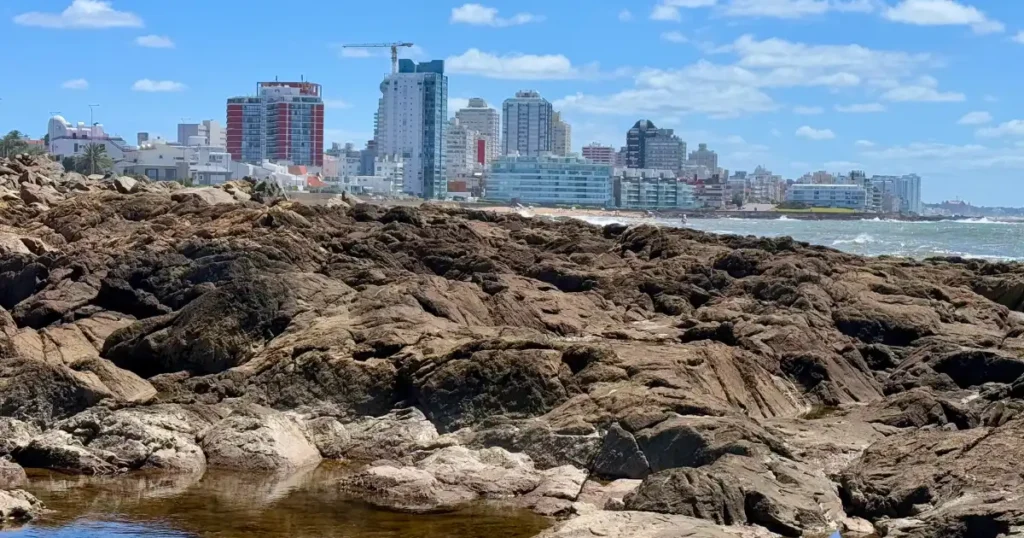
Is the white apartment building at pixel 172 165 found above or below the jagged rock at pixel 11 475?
above

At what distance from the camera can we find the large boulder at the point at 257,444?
52.3 ft

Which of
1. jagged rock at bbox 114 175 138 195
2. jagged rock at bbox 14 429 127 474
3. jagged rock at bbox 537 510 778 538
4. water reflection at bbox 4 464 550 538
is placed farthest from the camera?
jagged rock at bbox 114 175 138 195

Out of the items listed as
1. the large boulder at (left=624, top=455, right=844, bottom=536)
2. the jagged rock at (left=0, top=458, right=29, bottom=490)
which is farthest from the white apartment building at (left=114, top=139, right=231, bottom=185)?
the large boulder at (left=624, top=455, right=844, bottom=536)

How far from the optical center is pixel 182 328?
20.3 metres

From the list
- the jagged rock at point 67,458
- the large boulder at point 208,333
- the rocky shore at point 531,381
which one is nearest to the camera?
the rocky shore at point 531,381

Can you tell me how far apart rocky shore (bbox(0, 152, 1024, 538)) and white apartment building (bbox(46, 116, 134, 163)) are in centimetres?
12606

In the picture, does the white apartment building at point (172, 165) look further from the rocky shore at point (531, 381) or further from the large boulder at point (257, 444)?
the large boulder at point (257, 444)

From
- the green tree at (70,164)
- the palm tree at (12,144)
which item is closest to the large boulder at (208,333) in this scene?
the palm tree at (12,144)

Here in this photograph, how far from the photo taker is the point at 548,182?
647 ft

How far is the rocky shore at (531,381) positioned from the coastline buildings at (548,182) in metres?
166

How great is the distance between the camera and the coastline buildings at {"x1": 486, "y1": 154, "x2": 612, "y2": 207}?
196 meters

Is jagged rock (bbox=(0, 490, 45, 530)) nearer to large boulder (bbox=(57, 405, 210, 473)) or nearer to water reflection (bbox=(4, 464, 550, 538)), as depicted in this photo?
water reflection (bbox=(4, 464, 550, 538))

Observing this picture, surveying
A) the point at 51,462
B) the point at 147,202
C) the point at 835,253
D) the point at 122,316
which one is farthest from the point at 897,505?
the point at 147,202

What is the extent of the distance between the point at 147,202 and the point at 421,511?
2636cm
